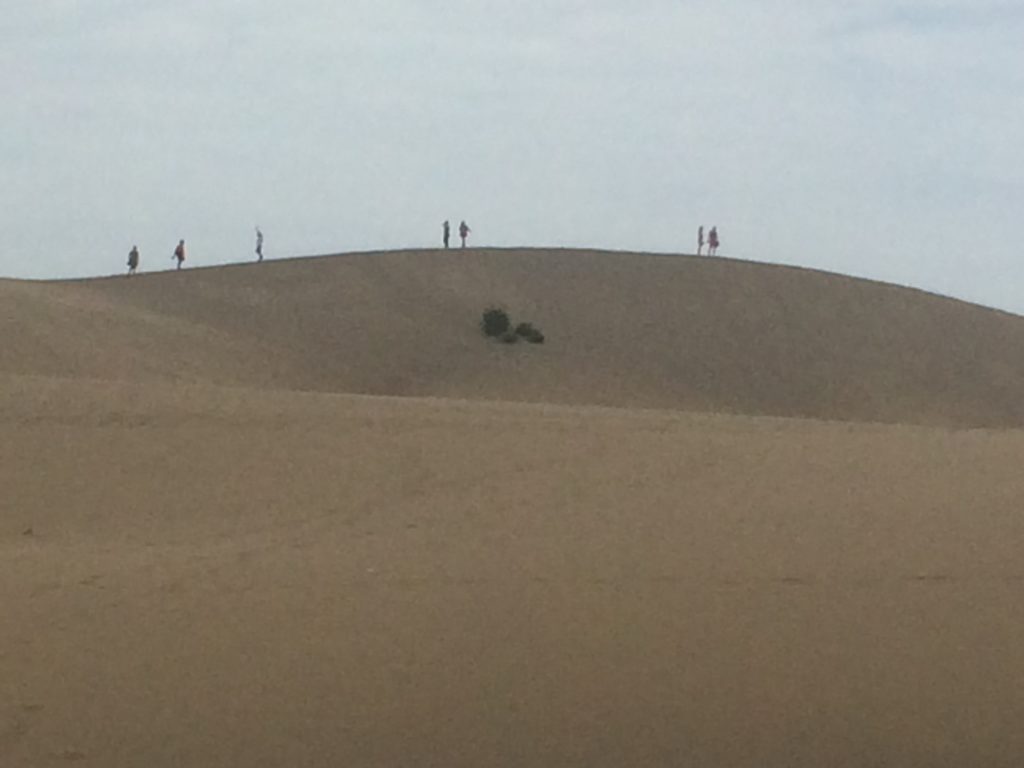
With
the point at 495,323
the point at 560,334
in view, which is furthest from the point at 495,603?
the point at 560,334

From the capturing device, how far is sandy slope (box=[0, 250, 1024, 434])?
39.2 meters

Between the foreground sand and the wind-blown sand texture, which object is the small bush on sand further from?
the foreground sand

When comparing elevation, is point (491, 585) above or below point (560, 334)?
below

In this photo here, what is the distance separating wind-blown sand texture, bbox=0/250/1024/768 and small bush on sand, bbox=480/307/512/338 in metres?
20.5

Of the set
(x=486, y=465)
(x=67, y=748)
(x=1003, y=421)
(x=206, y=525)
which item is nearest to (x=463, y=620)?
(x=67, y=748)

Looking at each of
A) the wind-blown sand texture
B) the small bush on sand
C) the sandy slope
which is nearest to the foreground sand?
the wind-blown sand texture

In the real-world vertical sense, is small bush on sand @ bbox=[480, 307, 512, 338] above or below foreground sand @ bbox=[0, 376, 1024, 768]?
above

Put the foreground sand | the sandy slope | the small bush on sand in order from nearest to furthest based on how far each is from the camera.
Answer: the foreground sand
the sandy slope
the small bush on sand

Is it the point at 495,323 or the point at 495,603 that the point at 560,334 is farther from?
the point at 495,603

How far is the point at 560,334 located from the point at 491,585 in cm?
3664

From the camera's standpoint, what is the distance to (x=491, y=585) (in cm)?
1051

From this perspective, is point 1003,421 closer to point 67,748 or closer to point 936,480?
point 936,480

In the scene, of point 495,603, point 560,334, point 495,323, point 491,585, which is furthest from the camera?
point 560,334

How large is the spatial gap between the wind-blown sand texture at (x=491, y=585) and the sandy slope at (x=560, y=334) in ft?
49.1
